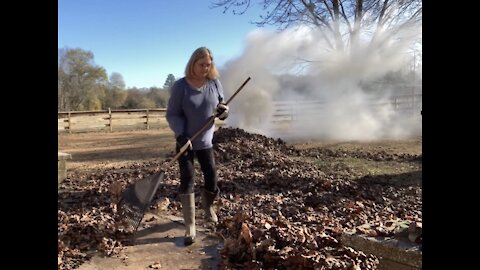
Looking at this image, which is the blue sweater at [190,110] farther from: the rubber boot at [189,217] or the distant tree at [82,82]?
the distant tree at [82,82]

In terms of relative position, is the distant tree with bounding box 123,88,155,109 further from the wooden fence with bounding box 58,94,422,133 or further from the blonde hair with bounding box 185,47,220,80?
the blonde hair with bounding box 185,47,220,80

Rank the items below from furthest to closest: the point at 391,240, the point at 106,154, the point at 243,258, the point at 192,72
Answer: the point at 106,154
the point at 192,72
the point at 243,258
the point at 391,240

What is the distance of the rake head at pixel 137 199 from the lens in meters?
3.85

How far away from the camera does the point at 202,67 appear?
3914 millimetres

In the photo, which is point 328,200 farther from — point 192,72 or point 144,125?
point 144,125

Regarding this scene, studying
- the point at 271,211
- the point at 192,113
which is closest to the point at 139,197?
the point at 192,113

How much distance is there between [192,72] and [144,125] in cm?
2159

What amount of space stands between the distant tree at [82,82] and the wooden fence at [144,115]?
1984 cm

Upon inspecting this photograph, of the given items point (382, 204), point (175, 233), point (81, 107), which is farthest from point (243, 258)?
point (81, 107)

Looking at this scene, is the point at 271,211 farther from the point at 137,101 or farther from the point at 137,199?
the point at 137,101

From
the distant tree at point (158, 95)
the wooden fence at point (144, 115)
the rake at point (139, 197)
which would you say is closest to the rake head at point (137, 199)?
the rake at point (139, 197)

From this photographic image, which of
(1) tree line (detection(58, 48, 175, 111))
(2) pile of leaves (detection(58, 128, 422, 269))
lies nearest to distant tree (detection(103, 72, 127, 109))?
(1) tree line (detection(58, 48, 175, 111))

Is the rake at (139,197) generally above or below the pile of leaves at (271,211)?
above
